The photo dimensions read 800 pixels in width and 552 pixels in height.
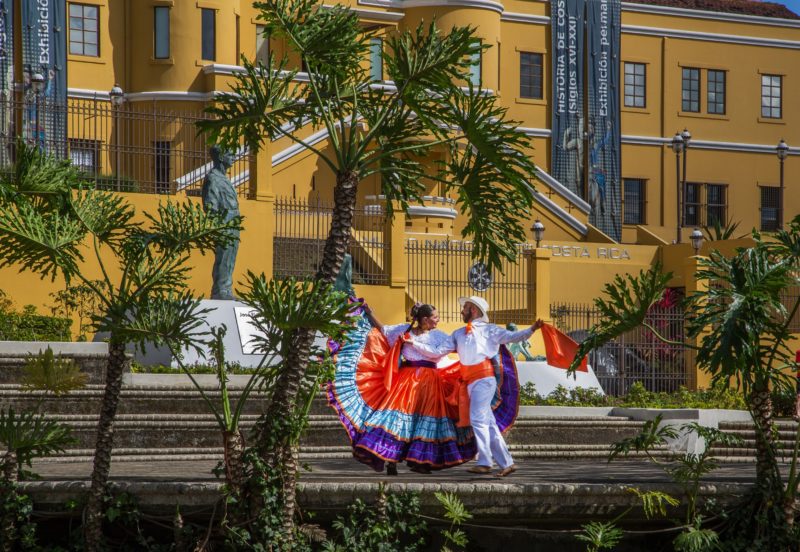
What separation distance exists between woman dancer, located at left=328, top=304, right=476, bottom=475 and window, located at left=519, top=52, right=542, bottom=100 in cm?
2867

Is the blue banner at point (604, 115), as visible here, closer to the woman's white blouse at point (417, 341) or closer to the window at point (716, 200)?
the window at point (716, 200)

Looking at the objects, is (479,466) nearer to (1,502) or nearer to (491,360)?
(491,360)

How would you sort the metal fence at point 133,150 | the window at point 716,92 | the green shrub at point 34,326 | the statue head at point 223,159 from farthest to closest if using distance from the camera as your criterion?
the window at point 716,92 → the metal fence at point 133,150 → the green shrub at point 34,326 → the statue head at point 223,159

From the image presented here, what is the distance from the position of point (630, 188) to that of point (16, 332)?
26564mm

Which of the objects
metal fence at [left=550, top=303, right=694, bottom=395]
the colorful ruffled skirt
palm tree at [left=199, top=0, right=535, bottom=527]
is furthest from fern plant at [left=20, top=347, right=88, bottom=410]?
metal fence at [left=550, top=303, right=694, bottom=395]

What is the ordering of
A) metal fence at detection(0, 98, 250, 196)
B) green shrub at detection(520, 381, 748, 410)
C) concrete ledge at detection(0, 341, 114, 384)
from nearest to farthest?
concrete ledge at detection(0, 341, 114, 384)
green shrub at detection(520, 381, 748, 410)
metal fence at detection(0, 98, 250, 196)

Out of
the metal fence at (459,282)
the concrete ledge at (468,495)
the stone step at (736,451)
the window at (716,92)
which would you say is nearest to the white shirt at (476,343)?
the concrete ledge at (468,495)

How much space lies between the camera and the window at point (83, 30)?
119 feet

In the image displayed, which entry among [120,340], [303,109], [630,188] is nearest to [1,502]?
[120,340]

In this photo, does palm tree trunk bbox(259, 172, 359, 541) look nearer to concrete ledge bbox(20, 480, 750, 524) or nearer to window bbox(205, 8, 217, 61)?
concrete ledge bbox(20, 480, 750, 524)

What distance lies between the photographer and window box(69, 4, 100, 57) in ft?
119

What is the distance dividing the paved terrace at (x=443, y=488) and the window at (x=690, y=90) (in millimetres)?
31694

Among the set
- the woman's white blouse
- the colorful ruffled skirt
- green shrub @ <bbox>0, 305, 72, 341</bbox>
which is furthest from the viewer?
green shrub @ <bbox>0, 305, 72, 341</bbox>

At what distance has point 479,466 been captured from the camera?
13086mm
